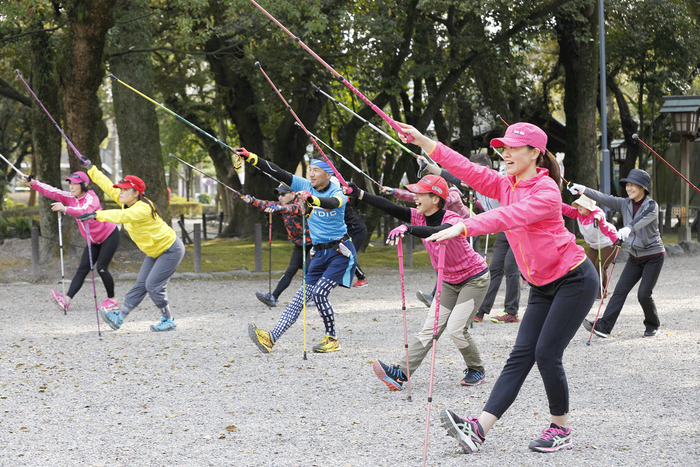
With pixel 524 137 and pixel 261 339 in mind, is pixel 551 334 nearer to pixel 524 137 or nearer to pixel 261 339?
pixel 524 137

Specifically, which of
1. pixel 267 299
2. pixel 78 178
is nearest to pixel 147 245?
pixel 78 178

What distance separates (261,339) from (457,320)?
82.5 inches

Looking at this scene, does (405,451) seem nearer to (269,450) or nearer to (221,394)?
(269,450)

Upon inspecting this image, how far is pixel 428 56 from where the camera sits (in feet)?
56.7

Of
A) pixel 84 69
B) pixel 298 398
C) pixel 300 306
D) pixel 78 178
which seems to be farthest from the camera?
pixel 84 69

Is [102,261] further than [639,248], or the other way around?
[102,261]

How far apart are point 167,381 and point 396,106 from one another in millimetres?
14895

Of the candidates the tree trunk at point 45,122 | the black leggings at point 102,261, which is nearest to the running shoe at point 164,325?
the black leggings at point 102,261

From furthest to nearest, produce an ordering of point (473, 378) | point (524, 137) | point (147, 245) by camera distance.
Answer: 1. point (147, 245)
2. point (473, 378)
3. point (524, 137)

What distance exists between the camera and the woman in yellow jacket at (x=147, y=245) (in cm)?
767

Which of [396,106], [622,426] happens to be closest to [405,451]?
[622,426]

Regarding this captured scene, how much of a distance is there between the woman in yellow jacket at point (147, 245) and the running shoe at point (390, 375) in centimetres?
338

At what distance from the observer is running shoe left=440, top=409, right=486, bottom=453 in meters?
4.12

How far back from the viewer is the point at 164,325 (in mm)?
8484
